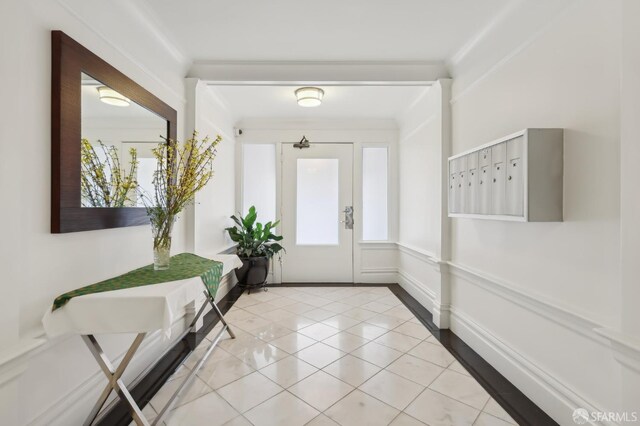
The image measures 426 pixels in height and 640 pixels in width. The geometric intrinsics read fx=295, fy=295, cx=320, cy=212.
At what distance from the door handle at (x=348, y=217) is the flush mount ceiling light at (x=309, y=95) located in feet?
6.13

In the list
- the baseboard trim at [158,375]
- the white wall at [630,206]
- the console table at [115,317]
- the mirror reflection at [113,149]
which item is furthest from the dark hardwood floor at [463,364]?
the mirror reflection at [113,149]

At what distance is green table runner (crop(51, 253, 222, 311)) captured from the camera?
157cm

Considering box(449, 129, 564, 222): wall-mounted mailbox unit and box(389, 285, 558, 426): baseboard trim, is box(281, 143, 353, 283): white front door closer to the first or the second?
box(389, 285, 558, 426): baseboard trim

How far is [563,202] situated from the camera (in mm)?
1699

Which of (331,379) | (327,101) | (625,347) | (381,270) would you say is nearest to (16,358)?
(331,379)

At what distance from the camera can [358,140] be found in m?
4.93

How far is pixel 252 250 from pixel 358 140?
2483 millimetres

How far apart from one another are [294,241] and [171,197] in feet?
9.88

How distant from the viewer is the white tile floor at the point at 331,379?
179cm

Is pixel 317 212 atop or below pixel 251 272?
atop

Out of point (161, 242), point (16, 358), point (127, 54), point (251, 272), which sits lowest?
point (251, 272)

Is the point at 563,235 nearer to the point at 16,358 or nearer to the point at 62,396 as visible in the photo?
the point at 16,358

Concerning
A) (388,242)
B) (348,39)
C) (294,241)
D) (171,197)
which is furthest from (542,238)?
(294,241)

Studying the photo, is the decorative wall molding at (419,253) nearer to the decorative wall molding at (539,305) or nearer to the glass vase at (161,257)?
the decorative wall molding at (539,305)
